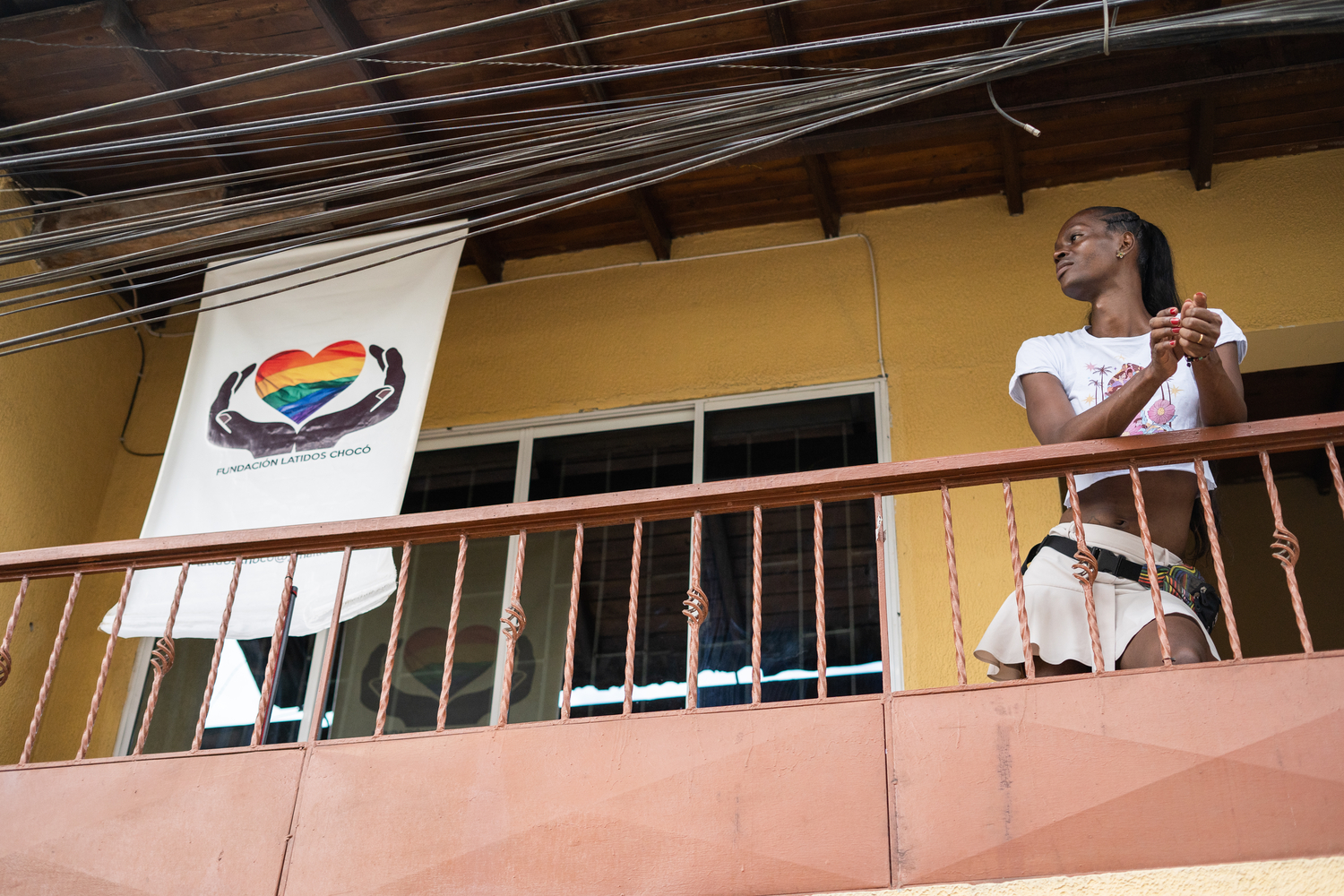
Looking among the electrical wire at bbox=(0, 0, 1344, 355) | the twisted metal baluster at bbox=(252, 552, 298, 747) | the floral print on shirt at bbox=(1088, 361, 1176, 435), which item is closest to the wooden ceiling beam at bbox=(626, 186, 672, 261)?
the electrical wire at bbox=(0, 0, 1344, 355)

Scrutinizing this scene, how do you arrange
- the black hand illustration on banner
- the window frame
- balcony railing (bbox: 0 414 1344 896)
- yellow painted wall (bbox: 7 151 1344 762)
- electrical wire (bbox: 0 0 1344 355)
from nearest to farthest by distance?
balcony railing (bbox: 0 414 1344 896) → electrical wire (bbox: 0 0 1344 355) → the black hand illustration on banner → yellow painted wall (bbox: 7 151 1344 762) → the window frame

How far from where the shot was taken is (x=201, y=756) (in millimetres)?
3355

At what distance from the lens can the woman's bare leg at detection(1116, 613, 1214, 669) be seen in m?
2.89

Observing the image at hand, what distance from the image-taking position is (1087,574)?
2.92m

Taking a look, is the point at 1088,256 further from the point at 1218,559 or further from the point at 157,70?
the point at 157,70

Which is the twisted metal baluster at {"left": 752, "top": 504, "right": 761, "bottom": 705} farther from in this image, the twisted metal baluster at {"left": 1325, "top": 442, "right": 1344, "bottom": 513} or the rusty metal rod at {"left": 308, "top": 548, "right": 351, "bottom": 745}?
the twisted metal baluster at {"left": 1325, "top": 442, "right": 1344, "bottom": 513}

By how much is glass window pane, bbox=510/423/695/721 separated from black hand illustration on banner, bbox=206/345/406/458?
39.6 inches

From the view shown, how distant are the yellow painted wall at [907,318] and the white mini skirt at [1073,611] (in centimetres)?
153

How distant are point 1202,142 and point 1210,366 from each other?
8.45ft

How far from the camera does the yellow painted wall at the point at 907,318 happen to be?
4871 millimetres

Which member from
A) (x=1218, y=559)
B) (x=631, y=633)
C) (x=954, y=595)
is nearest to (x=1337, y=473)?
(x=1218, y=559)

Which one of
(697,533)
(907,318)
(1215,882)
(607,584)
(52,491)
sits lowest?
(1215,882)

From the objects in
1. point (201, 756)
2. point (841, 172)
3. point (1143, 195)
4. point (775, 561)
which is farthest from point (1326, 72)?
point (201, 756)

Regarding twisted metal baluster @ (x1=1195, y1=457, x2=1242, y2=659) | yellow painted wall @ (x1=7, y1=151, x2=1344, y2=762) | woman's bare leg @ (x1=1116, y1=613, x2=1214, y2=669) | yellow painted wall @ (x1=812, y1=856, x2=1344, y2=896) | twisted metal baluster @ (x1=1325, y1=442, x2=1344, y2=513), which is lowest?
yellow painted wall @ (x1=812, y1=856, x2=1344, y2=896)
